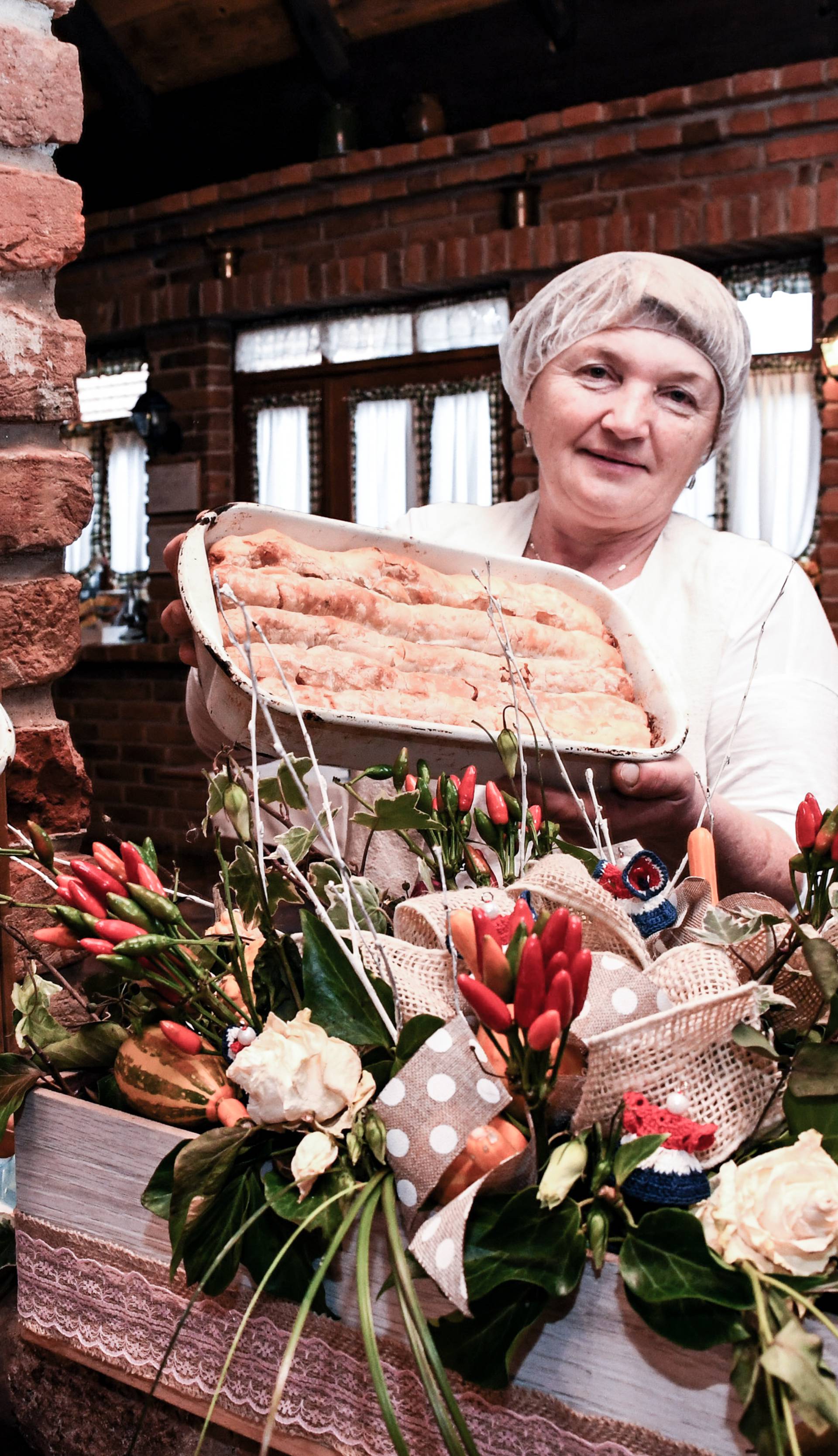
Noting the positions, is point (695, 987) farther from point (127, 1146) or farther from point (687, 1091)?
point (127, 1146)

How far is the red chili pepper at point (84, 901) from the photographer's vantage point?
0.54 m

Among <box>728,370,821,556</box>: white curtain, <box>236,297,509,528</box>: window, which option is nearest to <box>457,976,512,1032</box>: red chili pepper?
<box>728,370,821,556</box>: white curtain

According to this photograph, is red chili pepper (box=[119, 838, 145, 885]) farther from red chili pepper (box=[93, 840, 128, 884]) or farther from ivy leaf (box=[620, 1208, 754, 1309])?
ivy leaf (box=[620, 1208, 754, 1309])

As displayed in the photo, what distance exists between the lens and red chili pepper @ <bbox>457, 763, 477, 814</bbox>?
654 millimetres

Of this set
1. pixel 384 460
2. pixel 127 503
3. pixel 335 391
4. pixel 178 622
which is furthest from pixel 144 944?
pixel 127 503

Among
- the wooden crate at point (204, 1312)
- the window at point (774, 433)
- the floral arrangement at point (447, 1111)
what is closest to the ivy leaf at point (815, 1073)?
the floral arrangement at point (447, 1111)

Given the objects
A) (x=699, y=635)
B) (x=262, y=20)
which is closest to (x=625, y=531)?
(x=699, y=635)

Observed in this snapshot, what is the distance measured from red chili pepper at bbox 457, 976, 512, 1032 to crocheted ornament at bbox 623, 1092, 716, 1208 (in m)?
0.08

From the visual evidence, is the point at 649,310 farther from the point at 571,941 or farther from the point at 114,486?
the point at 114,486

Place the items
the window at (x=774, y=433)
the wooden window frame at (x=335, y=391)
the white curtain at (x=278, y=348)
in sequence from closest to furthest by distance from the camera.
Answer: the window at (x=774, y=433) → the wooden window frame at (x=335, y=391) → the white curtain at (x=278, y=348)

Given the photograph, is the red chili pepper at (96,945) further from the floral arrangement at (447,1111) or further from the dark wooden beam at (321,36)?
the dark wooden beam at (321,36)

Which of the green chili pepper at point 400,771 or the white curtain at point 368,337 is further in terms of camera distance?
the white curtain at point 368,337

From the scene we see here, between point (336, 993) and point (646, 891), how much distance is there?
0.58 ft

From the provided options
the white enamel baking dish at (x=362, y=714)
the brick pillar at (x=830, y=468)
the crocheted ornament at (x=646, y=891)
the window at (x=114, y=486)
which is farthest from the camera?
the window at (x=114, y=486)
